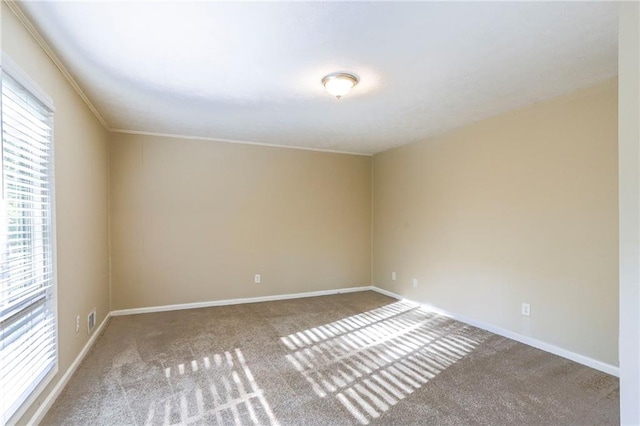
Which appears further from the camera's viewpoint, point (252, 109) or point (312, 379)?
point (252, 109)

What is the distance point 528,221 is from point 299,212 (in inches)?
120

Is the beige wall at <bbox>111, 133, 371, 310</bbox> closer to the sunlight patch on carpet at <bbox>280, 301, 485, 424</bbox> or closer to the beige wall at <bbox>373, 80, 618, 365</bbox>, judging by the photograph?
the beige wall at <bbox>373, 80, 618, 365</bbox>

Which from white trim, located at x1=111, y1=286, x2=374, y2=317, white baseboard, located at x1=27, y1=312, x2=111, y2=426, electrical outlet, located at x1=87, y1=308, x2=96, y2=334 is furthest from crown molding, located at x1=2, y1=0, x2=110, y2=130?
white trim, located at x1=111, y1=286, x2=374, y2=317

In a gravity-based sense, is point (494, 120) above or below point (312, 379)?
above

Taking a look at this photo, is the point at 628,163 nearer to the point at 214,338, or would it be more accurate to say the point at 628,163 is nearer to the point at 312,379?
the point at 312,379

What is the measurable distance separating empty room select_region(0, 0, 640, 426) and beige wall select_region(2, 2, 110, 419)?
3 cm

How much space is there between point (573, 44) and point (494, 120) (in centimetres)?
146

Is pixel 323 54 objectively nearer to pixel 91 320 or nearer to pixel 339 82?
pixel 339 82

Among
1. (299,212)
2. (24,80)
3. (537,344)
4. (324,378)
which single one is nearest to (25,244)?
(24,80)

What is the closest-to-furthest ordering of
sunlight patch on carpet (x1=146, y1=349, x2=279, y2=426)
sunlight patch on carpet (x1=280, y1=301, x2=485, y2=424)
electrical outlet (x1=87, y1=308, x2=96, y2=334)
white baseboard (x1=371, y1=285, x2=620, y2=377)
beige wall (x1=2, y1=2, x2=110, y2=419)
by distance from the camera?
beige wall (x1=2, y1=2, x2=110, y2=419), sunlight patch on carpet (x1=146, y1=349, x2=279, y2=426), sunlight patch on carpet (x1=280, y1=301, x2=485, y2=424), white baseboard (x1=371, y1=285, x2=620, y2=377), electrical outlet (x1=87, y1=308, x2=96, y2=334)

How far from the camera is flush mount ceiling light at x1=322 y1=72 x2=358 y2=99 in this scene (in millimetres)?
2424

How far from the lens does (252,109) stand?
3.24 meters

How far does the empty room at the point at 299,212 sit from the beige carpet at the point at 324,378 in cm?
2

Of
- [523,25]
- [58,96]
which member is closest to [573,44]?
[523,25]
